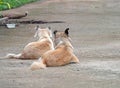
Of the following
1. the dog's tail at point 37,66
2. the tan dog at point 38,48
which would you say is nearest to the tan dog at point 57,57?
the dog's tail at point 37,66

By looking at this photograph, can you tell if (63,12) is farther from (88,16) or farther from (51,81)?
(51,81)

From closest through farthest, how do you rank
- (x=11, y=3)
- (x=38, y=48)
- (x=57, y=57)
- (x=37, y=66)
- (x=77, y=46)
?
(x=37, y=66) → (x=57, y=57) → (x=38, y=48) → (x=77, y=46) → (x=11, y=3)

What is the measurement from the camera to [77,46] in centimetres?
1455

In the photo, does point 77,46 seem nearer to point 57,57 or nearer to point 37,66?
point 57,57

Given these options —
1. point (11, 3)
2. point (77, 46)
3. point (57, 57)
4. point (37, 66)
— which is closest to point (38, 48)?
point (57, 57)

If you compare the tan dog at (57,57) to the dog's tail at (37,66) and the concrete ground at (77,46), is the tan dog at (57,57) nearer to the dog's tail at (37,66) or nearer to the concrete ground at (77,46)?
the dog's tail at (37,66)

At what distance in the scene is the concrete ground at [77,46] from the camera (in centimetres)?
885

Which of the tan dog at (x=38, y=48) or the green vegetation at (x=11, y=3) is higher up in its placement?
the tan dog at (x=38, y=48)

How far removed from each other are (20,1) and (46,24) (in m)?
10.2

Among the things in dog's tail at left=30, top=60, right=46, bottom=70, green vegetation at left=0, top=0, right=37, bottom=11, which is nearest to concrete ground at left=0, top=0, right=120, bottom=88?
dog's tail at left=30, top=60, right=46, bottom=70

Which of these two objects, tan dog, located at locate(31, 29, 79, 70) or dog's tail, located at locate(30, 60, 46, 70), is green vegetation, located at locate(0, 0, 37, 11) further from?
dog's tail, located at locate(30, 60, 46, 70)

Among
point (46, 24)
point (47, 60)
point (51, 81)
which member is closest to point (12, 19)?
point (46, 24)

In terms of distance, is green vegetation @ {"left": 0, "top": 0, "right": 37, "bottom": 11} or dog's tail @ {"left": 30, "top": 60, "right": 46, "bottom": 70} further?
green vegetation @ {"left": 0, "top": 0, "right": 37, "bottom": 11}

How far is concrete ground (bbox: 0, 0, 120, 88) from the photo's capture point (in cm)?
885
